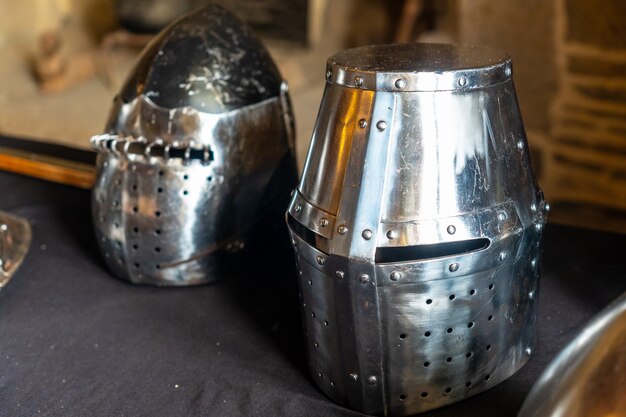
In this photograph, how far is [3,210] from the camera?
4.17 ft

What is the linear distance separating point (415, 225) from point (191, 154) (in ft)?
Answer: 1.26

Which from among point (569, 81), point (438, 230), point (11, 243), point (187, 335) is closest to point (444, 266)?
point (438, 230)

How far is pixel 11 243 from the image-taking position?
105cm

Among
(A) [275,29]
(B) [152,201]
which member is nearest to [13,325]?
(B) [152,201]

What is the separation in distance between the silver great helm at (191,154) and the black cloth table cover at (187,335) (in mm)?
60

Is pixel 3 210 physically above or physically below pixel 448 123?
below

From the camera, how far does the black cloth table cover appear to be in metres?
0.79

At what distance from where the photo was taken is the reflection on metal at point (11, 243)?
98 centimetres

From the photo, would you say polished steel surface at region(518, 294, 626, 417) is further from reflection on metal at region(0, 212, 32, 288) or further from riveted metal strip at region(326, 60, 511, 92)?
reflection on metal at region(0, 212, 32, 288)

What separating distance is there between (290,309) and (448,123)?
0.39 m

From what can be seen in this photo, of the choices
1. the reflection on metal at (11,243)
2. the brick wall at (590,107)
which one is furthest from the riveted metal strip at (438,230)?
the brick wall at (590,107)

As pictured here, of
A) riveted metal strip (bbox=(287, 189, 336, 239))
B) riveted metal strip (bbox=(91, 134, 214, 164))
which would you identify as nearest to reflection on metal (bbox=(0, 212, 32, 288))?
riveted metal strip (bbox=(91, 134, 214, 164))

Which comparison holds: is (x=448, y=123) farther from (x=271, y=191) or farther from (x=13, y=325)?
(x=13, y=325)

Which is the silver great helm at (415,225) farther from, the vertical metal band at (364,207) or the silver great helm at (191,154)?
the silver great helm at (191,154)
